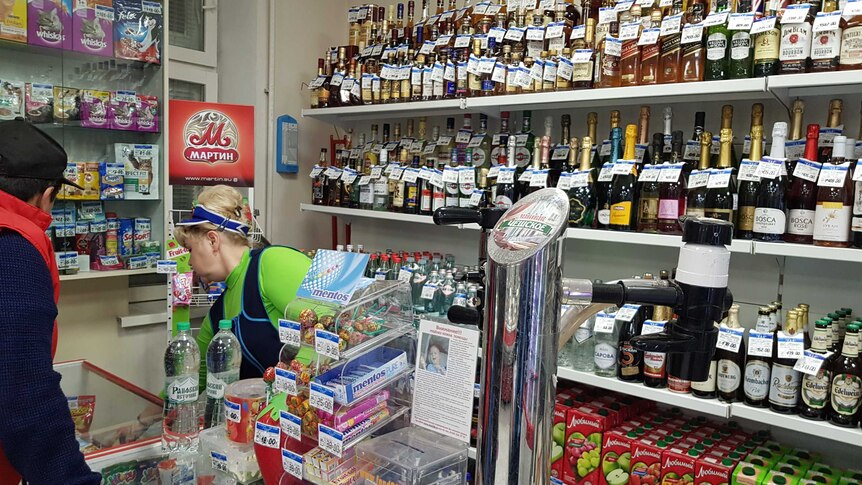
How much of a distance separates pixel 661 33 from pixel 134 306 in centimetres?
303

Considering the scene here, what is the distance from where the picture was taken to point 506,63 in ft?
8.64

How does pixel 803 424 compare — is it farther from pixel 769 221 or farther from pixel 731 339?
pixel 769 221

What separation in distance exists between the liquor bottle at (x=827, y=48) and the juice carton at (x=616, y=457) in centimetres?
133

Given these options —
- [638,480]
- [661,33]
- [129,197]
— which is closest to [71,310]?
[129,197]

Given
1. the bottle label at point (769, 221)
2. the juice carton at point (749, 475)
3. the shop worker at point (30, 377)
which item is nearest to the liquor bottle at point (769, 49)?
the bottle label at point (769, 221)

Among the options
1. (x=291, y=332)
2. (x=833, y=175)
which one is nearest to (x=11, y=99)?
(x=291, y=332)

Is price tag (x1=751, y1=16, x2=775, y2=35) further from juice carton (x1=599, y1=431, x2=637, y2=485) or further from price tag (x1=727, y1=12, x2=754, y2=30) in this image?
juice carton (x1=599, y1=431, x2=637, y2=485)

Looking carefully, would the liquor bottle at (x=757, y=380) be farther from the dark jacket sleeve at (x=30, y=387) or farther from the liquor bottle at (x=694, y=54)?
the dark jacket sleeve at (x=30, y=387)

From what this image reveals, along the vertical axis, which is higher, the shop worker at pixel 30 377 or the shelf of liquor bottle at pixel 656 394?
the shop worker at pixel 30 377

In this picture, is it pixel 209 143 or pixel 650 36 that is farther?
pixel 209 143

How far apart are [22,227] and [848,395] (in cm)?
227

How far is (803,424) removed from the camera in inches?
71.6

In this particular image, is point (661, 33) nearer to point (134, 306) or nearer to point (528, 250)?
point (528, 250)

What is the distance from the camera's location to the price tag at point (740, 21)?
1914 mm
